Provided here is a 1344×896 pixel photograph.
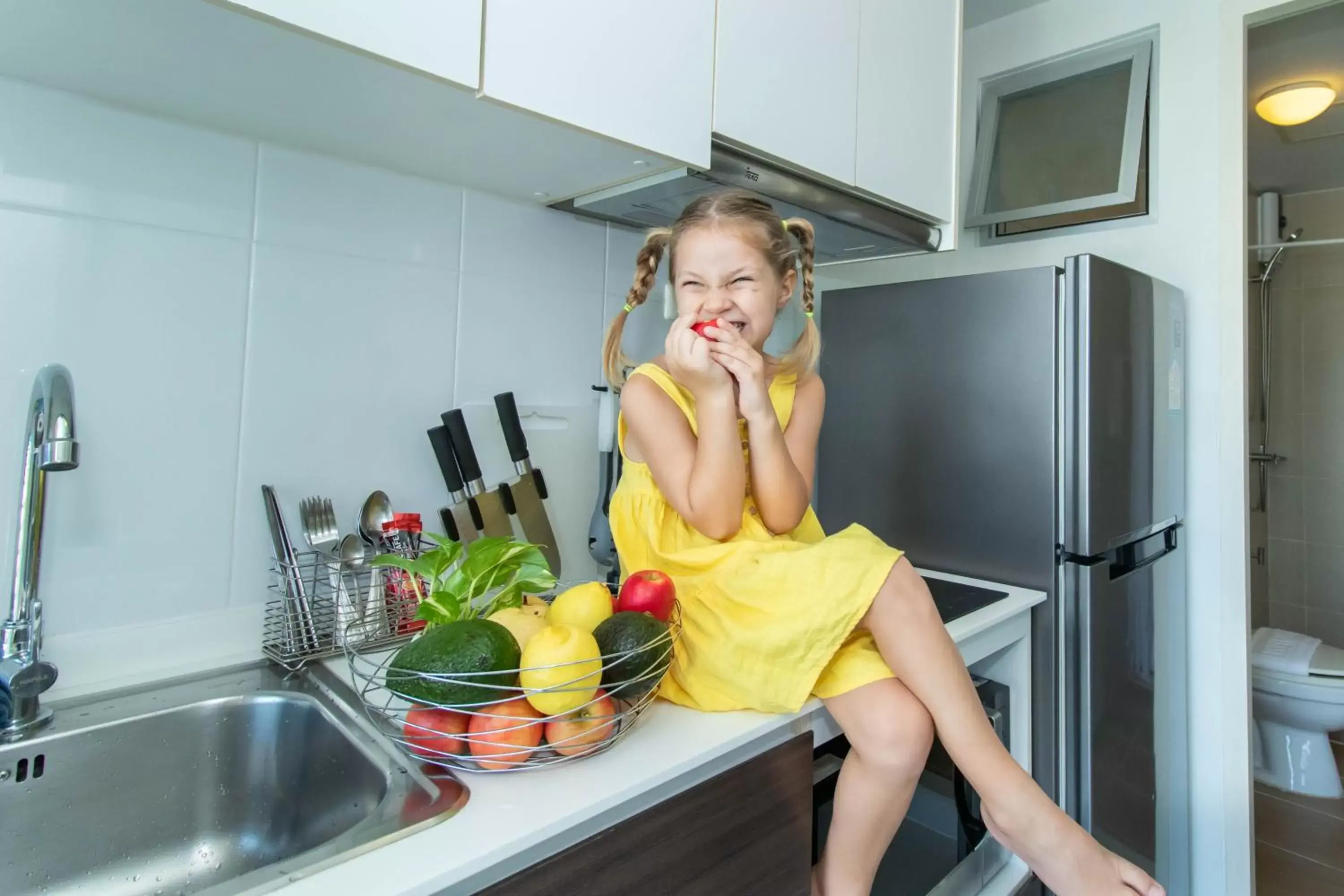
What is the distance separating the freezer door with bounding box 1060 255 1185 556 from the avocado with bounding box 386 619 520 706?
1068 mm

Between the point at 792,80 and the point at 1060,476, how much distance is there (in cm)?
81

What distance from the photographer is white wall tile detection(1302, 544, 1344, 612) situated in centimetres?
304

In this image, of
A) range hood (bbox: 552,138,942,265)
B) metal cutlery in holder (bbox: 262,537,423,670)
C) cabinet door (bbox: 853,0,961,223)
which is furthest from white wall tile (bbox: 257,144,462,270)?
cabinet door (bbox: 853,0,961,223)

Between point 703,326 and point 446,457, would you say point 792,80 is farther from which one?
point 446,457

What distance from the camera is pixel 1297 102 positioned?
87.8 inches

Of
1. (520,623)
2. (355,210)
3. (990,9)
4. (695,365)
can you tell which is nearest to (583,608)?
(520,623)

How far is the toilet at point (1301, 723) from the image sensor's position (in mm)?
2113

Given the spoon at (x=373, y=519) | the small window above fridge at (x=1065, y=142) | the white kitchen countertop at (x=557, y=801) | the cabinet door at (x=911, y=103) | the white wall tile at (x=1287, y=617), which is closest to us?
the white kitchen countertop at (x=557, y=801)

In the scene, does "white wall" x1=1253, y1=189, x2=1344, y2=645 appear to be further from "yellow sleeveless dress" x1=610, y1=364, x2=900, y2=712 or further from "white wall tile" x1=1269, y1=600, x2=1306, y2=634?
"yellow sleeveless dress" x1=610, y1=364, x2=900, y2=712

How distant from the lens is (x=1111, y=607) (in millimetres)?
1319

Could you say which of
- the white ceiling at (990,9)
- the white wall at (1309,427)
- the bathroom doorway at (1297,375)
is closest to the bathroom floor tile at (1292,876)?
the bathroom doorway at (1297,375)

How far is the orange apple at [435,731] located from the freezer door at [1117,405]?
1.10 m

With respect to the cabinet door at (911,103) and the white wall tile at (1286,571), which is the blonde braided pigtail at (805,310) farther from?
the white wall tile at (1286,571)

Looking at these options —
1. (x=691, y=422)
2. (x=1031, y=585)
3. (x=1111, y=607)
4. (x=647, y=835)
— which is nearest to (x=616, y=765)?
(x=647, y=835)
